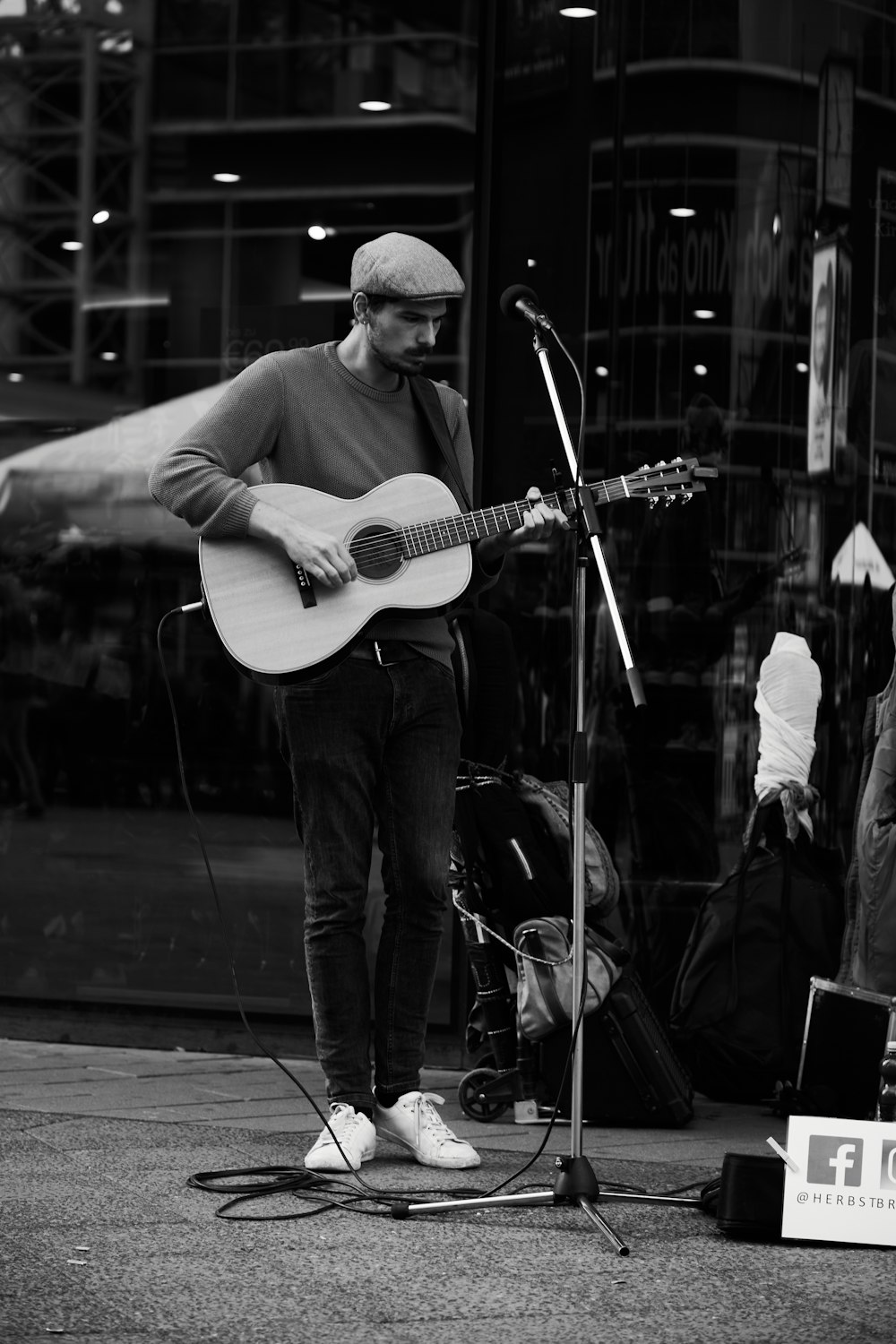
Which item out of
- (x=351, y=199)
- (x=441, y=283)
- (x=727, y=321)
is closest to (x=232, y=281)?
(x=351, y=199)

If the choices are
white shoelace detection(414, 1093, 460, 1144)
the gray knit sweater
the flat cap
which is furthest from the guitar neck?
white shoelace detection(414, 1093, 460, 1144)

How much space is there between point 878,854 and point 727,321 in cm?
172

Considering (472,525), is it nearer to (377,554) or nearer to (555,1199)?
(377,554)

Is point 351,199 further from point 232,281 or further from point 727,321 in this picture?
point 727,321

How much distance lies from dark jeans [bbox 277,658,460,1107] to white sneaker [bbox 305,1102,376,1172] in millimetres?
58

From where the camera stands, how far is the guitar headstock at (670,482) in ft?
12.3

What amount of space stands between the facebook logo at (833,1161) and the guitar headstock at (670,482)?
48.3 inches

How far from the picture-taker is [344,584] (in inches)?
153

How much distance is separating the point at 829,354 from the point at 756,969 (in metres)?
1.70

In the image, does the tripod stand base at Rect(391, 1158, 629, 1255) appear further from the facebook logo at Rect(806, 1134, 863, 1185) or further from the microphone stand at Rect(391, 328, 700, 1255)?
the facebook logo at Rect(806, 1134, 863, 1185)

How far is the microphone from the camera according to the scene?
3725 millimetres

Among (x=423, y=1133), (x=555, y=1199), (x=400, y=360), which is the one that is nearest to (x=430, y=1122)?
(x=423, y=1133)

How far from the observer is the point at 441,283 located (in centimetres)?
393

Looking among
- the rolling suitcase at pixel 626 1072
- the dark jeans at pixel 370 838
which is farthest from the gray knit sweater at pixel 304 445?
the rolling suitcase at pixel 626 1072
